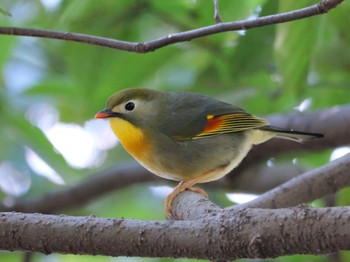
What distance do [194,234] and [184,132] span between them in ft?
6.00

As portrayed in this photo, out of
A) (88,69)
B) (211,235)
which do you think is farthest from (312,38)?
(211,235)

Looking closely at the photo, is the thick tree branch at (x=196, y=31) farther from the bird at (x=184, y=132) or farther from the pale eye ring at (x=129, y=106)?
the pale eye ring at (x=129, y=106)

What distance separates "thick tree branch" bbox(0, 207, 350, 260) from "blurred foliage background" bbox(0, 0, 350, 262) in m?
1.43

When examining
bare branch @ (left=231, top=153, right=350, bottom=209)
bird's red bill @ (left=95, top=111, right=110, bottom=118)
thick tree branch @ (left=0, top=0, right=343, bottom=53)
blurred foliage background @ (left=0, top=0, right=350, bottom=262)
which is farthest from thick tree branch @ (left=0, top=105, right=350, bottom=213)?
thick tree branch @ (left=0, top=0, right=343, bottom=53)

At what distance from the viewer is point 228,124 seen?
4062 millimetres

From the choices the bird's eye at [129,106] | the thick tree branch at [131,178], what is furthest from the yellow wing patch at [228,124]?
the thick tree branch at [131,178]

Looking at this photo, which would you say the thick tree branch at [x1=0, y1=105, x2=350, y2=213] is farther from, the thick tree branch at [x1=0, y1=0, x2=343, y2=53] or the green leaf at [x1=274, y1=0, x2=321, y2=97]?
the thick tree branch at [x1=0, y1=0, x2=343, y2=53]

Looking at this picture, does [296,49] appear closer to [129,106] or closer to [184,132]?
[184,132]

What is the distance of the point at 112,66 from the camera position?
4461 mm

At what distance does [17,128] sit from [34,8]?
4.85 ft

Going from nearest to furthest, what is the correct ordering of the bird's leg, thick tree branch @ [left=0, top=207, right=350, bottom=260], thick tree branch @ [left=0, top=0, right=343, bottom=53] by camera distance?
1. thick tree branch @ [left=0, top=207, right=350, bottom=260]
2. thick tree branch @ [left=0, top=0, right=343, bottom=53]
3. the bird's leg

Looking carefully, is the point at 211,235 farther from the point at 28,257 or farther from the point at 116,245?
the point at 28,257

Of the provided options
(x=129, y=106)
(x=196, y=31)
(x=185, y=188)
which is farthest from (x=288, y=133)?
(x=196, y=31)

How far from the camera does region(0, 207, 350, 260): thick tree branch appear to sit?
1.99 meters
